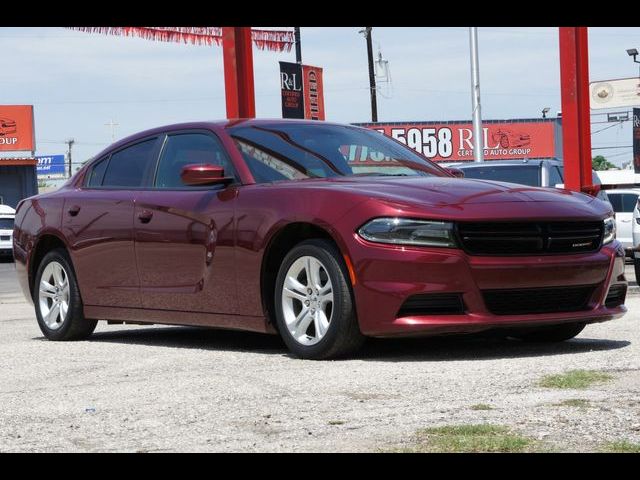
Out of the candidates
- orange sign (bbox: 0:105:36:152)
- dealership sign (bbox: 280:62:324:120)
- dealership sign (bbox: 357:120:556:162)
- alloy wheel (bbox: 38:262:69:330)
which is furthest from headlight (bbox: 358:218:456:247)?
orange sign (bbox: 0:105:36:152)

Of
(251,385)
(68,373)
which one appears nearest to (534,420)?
(251,385)

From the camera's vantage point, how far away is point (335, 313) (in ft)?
23.1

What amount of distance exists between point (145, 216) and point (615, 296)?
9.59 ft

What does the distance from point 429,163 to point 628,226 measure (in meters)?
16.3

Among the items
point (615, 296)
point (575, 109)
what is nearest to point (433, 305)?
point (615, 296)

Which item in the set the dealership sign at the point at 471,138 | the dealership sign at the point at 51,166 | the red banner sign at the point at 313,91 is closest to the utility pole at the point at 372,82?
the dealership sign at the point at 471,138

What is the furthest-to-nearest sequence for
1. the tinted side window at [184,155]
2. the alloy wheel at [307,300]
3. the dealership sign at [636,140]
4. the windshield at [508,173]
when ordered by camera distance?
the dealership sign at [636,140] < the windshield at [508,173] < the tinted side window at [184,155] < the alloy wheel at [307,300]

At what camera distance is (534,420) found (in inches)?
195

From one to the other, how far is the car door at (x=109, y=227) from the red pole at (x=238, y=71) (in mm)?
7529

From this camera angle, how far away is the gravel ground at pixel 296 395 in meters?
4.79

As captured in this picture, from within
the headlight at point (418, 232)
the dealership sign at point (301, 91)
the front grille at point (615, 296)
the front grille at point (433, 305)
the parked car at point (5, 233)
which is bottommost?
the parked car at point (5, 233)

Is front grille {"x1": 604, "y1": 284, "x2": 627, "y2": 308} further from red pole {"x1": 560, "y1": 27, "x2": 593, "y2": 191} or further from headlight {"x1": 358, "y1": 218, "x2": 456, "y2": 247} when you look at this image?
red pole {"x1": 560, "y1": 27, "x2": 593, "y2": 191}

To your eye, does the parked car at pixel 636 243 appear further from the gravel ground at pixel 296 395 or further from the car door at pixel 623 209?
the car door at pixel 623 209
